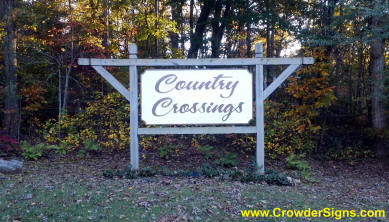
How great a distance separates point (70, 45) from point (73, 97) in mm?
2272

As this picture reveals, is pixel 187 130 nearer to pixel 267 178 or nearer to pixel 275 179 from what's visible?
pixel 267 178

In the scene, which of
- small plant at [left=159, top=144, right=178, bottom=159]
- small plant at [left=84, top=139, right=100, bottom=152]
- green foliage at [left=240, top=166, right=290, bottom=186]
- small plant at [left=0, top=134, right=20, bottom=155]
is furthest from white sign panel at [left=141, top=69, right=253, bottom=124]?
small plant at [left=0, top=134, right=20, bottom=155]

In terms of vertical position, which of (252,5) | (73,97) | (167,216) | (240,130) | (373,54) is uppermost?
(252,5)

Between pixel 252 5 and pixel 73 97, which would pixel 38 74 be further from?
pixel 252 5

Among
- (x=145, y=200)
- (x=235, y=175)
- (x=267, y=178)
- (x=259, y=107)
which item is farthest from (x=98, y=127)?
(x=145, y=200)

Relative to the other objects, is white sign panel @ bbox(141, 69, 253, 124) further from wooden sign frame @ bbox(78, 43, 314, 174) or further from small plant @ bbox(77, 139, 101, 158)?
small plant @ bbox(77, 139, 101, 158)

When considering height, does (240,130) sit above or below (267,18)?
below

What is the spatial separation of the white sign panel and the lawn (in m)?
1.37

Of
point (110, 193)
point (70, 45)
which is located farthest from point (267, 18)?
point (110, 193)

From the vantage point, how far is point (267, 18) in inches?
535

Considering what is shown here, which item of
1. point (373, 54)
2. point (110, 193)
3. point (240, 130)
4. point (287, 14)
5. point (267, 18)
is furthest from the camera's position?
point (287, 14)

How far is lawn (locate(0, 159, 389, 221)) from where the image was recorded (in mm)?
5652

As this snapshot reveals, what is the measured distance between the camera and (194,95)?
8.55 metres

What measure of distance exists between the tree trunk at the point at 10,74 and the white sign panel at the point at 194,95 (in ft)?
19.7
